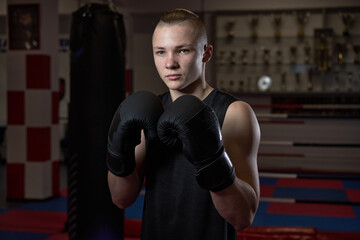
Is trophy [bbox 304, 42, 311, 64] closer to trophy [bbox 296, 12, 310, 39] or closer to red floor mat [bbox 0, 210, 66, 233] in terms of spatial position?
trophy [bbox 296, 12, 310, 39]

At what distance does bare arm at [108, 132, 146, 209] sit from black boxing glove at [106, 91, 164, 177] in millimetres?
43

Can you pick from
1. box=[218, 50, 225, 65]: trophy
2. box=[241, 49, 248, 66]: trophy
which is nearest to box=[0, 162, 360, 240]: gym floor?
box=[241, 49, 248, 66]: trophy

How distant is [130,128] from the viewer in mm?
1089

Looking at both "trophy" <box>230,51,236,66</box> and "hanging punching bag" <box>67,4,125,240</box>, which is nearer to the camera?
"hanging punching bag" <box>67,4,125,240</box>

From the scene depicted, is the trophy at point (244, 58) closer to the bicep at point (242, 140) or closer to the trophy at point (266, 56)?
the trophy at point (266, 56)

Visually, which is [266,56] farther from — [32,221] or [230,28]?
[32,221]

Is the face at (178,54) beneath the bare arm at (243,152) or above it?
above

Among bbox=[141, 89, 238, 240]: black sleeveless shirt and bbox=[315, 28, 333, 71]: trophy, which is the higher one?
bbox=[315, 28, 333, 71]: trophy

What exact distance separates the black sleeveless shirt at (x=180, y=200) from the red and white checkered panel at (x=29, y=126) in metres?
3.23

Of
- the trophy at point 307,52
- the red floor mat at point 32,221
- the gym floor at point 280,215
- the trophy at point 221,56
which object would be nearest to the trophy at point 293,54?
the trophy at point 307,52

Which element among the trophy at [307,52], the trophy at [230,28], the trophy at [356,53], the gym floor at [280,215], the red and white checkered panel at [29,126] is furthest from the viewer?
the trophy at [230,28]

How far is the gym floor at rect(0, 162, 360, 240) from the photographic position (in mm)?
3082

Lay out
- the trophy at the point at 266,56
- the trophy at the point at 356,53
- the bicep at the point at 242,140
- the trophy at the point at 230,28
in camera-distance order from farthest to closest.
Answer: the trophy at the point at 230,28
the trophy at the point at 266,56
the trophy at the point at 356,53
the bicep at the point at 242,140

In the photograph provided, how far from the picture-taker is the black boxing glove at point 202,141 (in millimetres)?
1010
